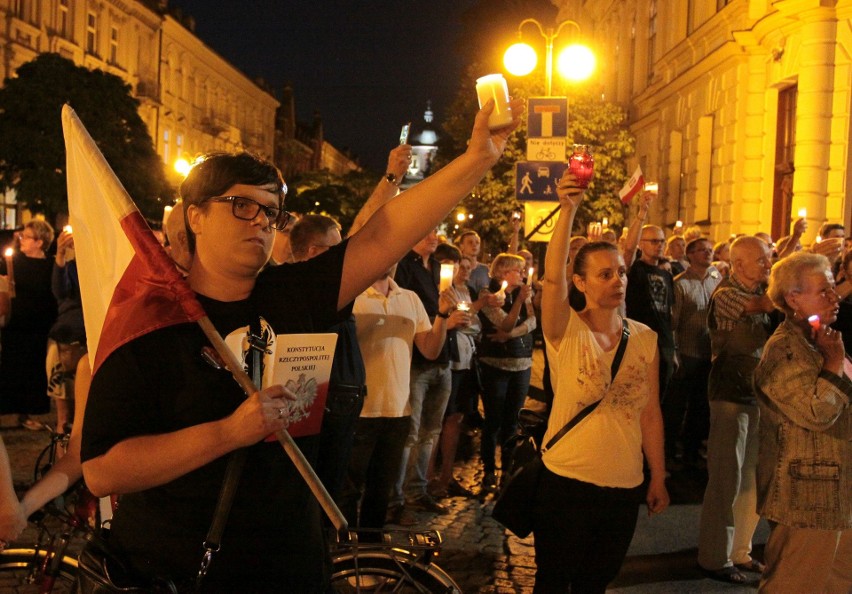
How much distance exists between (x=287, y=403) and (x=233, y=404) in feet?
0.63

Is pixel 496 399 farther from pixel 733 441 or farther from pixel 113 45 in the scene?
pixel 113 45

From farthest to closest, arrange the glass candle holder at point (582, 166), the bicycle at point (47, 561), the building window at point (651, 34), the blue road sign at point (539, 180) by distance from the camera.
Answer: the building window at point (651, 34)
the blue road sign at point (539, 180)
the glass candle holder at point (582, 166)
the bicycle at point (47, 561)

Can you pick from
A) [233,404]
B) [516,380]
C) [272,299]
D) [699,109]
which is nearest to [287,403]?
[233,404]

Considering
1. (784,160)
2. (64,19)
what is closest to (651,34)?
(784,160)

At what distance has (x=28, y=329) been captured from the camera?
9.82 metres

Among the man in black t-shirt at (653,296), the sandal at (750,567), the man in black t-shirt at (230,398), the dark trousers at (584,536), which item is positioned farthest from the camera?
the man in black t-shirt at (653,296)

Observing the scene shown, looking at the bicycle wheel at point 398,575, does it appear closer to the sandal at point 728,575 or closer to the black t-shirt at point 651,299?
the sandal at point 728,575

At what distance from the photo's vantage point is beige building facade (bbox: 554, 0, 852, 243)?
15.7 m

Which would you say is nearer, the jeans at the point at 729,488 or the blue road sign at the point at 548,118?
the jeans at the point at 729,488

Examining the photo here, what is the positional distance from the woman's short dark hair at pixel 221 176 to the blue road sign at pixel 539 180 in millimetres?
9712

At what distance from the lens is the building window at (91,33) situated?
45.1 m

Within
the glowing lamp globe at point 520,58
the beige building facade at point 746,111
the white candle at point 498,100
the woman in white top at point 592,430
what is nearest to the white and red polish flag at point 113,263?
the white candle at point 498,100

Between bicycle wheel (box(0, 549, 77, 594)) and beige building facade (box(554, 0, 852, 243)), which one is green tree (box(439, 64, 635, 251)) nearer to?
beige building facade (box(554, 0, 852, 243))

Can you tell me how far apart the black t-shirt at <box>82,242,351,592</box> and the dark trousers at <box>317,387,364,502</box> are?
7.77ft
